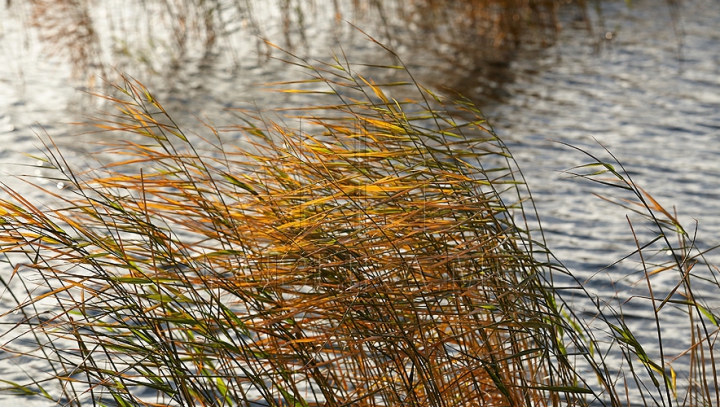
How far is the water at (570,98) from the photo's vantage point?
4910mm

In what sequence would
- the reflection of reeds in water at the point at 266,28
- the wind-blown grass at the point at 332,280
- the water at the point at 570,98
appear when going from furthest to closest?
the reflection of reeds in water at the point at 266,28, the water at the point at 570,98, the wind-blown grass at the point at 332,280

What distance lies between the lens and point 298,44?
26.3 ft

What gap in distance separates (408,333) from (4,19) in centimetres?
792

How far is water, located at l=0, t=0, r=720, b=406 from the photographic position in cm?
491

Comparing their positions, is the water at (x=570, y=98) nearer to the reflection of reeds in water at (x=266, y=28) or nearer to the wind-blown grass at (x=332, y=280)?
the reflection of reeds in water at (x=266, y=28)

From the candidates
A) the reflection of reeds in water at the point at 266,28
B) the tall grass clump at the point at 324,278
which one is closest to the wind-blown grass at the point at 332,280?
the tall grass clump at the point at 324,278

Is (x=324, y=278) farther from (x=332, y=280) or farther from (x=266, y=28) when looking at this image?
(x=266, y=28)

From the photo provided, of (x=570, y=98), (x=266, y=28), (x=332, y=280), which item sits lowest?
(x=332, y=280)

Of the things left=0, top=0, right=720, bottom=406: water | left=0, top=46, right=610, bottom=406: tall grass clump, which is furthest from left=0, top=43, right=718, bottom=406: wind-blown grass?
left=0, top=0, right=720, bottom=406: water

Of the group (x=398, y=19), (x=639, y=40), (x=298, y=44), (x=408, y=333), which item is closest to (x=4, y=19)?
(x=298, y=44)

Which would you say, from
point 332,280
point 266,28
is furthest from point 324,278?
point 266,28

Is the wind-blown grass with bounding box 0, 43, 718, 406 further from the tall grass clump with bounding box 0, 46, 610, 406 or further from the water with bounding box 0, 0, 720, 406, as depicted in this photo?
the water with bounding box 0, 0, 720, 406

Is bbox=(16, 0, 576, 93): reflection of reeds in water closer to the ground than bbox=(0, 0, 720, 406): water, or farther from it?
farther from it

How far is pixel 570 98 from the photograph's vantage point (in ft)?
22.9
